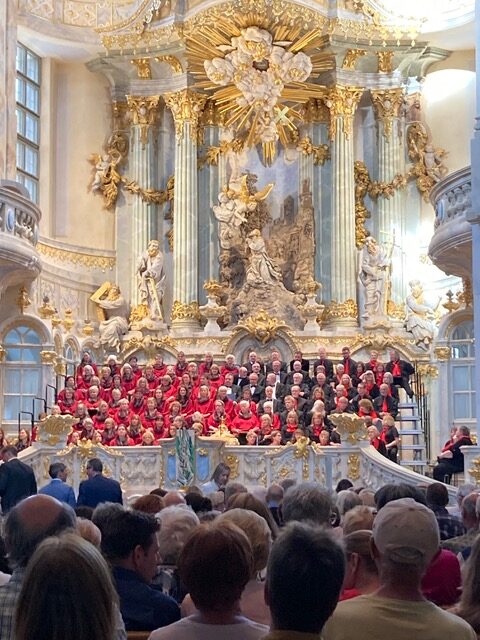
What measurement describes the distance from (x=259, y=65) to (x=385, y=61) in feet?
9.03

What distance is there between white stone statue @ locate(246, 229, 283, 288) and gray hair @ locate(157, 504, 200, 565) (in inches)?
770

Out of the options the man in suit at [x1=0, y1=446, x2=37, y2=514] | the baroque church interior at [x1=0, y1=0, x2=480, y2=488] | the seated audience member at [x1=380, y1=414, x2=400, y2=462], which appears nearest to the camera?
the man in suit at [x1=0, y1=446, x2=37, y2=514]

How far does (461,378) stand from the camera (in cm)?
2325

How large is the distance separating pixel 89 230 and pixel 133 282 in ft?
5.34

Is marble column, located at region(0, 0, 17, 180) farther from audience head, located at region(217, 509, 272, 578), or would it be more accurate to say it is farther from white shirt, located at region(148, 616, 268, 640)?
white shirt, located at region(148, 616, 268, 640)

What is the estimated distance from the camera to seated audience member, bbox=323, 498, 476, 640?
3.14 m

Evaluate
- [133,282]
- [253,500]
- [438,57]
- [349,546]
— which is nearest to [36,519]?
[349,546]

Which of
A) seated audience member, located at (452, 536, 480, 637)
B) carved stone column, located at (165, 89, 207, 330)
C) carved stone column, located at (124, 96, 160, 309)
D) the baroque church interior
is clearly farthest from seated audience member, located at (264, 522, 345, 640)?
carved stone column, located at (124, 96, 160, 309)

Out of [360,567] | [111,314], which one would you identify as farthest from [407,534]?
[111,314]

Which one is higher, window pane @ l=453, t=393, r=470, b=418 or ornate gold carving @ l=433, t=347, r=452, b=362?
ornate gold carving @ l=433, t=347, r=452, b=362

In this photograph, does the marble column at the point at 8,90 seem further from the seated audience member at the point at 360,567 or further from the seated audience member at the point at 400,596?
the seated audience member at the point at 400,596

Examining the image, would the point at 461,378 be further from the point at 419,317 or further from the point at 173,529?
the point at 173,529

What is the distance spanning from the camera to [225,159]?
85.3 feet

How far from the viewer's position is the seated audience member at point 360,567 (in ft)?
13.5
